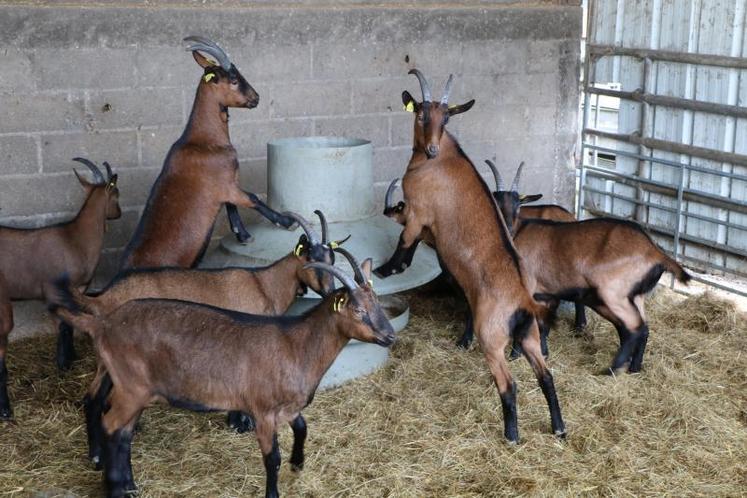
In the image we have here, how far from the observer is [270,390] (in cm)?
447

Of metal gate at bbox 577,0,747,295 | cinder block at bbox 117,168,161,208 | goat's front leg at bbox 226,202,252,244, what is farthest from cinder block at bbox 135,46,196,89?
metal gate at bbox 577,0,747,295

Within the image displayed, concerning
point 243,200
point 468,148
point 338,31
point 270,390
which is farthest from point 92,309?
point 468,148

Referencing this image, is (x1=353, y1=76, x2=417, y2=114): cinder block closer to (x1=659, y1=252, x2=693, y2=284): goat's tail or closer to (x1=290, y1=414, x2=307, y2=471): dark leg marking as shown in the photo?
(x1=659, y1=252, x2=693, y2=284): goat's tail

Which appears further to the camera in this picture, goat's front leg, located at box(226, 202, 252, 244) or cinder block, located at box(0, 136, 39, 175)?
cinder block, located at box(0, 136, 39, 175)

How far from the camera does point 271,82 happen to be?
7.55m

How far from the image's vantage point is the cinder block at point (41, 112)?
22.1 feet

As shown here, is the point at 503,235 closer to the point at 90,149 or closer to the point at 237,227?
the point at 237,227

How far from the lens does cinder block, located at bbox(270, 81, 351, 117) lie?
25.0ft

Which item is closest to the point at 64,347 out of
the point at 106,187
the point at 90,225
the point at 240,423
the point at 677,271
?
the point at 90,225

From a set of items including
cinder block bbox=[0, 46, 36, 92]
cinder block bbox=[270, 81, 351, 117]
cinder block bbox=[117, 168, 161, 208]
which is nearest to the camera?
cinder block bbox=[0, 46, 36, 92]

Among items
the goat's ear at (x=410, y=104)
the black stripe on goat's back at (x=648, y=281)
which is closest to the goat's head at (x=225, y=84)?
the goat's ear at (x=410, y=104)

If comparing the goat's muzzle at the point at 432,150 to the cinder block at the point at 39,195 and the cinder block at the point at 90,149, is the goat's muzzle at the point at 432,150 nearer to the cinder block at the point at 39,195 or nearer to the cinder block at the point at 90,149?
the cinder block at the point at 90,149

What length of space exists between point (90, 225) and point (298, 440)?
2469mm

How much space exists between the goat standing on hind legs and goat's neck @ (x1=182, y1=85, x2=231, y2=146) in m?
1.18
